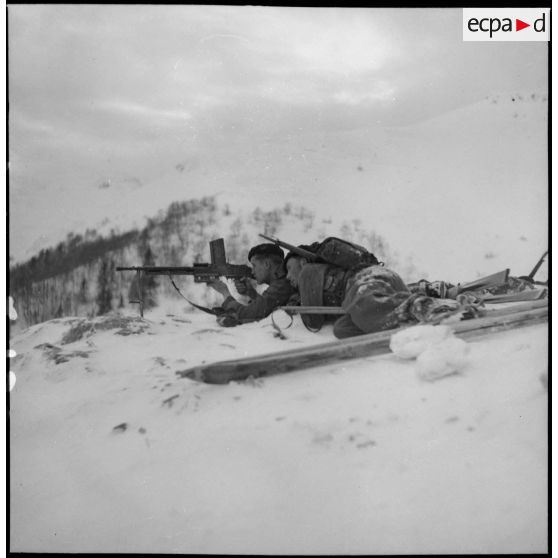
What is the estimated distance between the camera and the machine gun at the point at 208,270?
2713 mm

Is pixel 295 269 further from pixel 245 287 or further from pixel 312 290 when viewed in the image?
pixel 245 287

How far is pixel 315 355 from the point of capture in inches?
97.7

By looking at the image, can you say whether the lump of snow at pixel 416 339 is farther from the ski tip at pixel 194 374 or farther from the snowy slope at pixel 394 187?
the ski tip at pixel 194 374

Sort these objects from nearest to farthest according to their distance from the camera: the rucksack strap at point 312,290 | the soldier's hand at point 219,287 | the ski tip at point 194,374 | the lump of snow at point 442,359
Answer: the lump of snow at point 442,359 → the ski tip at point 194,374 → the rucksack strap at point 312,290 → the soldier's hand at point 219,287

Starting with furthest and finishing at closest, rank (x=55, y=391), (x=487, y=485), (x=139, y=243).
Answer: (x=139, y=243) → (x=55, y=391) → (x=487, y=485)

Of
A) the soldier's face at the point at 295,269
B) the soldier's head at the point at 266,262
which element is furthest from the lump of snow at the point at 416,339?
the soldier's head at the point at 266,262

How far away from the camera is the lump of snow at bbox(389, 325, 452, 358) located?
2408 millimetres

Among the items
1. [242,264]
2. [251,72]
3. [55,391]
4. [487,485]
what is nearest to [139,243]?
[242,264]

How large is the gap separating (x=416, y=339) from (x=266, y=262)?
772 mm

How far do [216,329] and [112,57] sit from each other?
135cm

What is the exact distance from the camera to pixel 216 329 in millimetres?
2662

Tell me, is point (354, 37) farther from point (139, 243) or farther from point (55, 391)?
point (55, 391)

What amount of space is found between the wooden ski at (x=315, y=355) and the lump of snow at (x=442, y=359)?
0.07 meters

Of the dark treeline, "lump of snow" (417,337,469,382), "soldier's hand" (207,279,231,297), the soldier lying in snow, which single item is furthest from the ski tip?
"lump of snow" (417,337,469,382)
